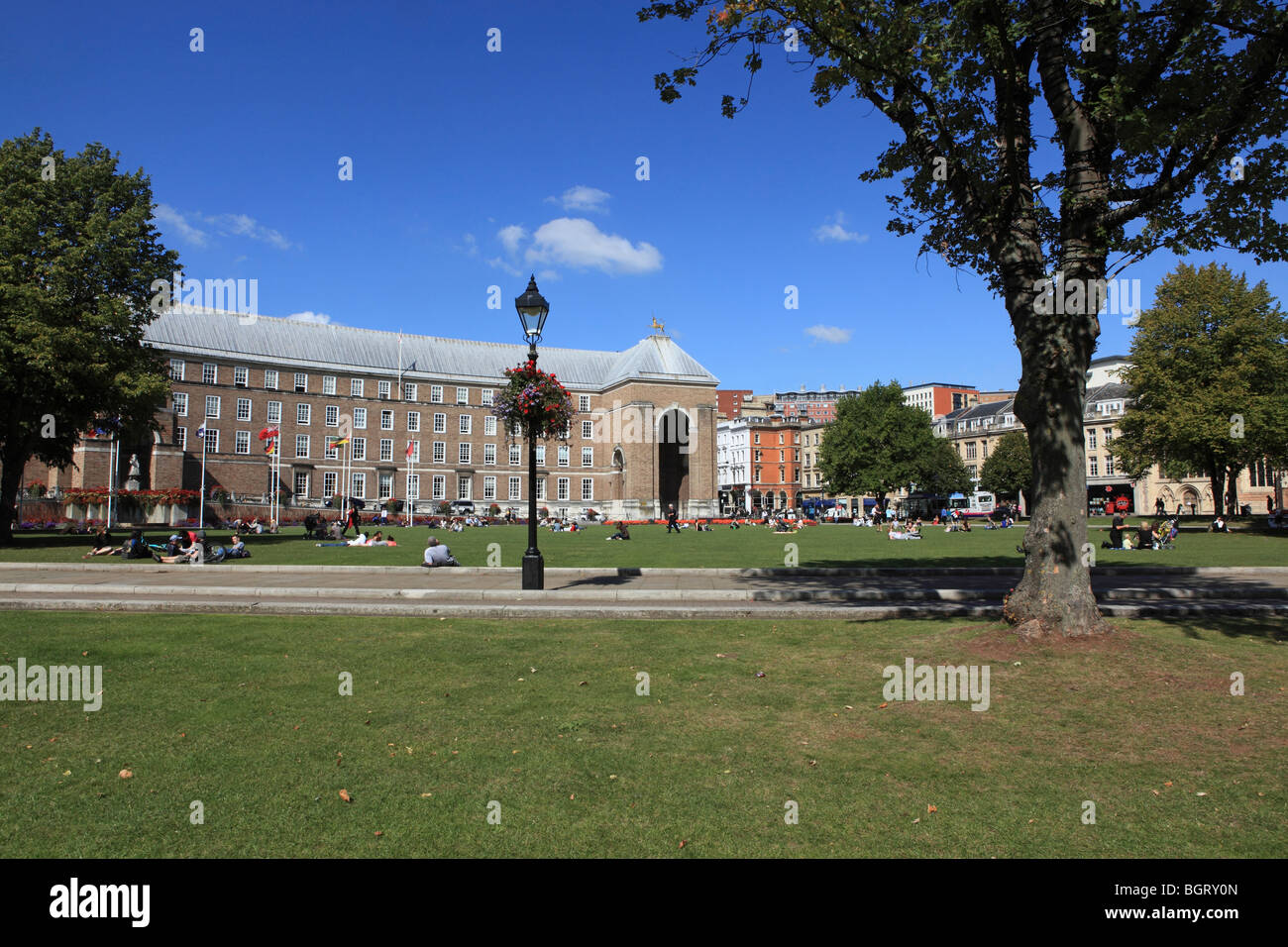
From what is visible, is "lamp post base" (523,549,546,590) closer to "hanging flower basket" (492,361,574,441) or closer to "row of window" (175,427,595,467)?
"hanging flower basket" (492,361,574,441)

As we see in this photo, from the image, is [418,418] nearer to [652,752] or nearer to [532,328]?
[532,328]

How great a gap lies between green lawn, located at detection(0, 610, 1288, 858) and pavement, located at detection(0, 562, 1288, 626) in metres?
2.98

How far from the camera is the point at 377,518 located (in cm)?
6175

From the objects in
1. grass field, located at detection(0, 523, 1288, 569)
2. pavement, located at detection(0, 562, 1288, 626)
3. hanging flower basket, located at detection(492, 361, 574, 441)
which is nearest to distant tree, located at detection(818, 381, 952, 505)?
grass field, located at detection(0, 523, 1288, 569)

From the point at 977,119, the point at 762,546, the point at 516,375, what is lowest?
the point at 762,546

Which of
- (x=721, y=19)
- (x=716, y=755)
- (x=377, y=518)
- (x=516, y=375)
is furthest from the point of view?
(x=377, y=518)

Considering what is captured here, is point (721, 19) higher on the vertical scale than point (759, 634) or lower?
higher

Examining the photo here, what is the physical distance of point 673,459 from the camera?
300 feet

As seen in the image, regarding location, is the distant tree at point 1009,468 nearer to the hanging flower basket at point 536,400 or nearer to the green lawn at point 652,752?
the hanging flower basket at point 536,400

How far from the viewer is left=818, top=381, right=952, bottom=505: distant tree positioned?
80062 mm

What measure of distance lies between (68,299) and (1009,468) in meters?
83.8

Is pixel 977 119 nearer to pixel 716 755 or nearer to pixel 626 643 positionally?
pixel 626 643
